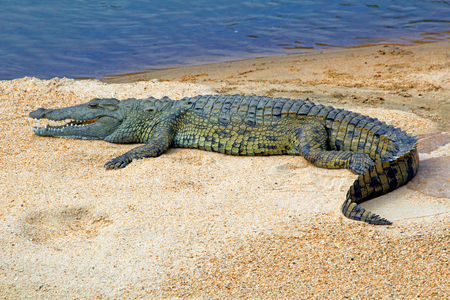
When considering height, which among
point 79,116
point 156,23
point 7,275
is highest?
point 156,23

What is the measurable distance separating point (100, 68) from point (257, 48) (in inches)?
184

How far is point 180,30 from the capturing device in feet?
46.6

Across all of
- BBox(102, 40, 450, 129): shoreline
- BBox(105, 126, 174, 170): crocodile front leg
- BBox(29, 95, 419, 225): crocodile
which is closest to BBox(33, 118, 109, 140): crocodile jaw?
BBox(29, 95, 419, 225): crocodile

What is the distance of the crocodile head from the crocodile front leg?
2.40 feet

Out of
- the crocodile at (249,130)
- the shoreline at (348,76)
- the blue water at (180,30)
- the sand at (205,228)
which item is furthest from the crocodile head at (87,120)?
the blue water at (180,30)

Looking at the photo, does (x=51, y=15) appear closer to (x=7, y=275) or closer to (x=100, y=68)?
(x=100, y=68)

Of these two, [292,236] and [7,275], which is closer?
[7,275]

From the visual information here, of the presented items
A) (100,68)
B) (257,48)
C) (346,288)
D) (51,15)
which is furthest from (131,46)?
(346,288)

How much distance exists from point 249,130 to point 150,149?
4.46ft

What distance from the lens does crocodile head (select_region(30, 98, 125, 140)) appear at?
5.78 m

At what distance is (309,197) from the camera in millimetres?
3990

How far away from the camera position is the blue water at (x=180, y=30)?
11.3 metres

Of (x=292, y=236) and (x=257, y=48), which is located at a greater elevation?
(x=257, y=48)

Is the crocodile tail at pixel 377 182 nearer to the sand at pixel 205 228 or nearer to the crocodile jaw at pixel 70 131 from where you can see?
the sand at pixel 205 228
